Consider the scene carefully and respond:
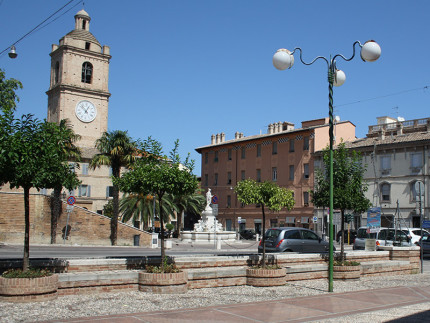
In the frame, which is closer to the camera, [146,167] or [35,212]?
[146,167]

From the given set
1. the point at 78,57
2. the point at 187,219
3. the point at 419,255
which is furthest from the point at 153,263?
the point at 187,219

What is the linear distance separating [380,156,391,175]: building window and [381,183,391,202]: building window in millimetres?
1195

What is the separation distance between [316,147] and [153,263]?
4569 centimetres

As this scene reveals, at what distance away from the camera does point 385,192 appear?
1945 inches

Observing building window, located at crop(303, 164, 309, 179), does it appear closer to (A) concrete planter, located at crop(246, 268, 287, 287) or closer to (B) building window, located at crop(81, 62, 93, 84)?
(B) building window, located at crop(81, 62, 93, 84)

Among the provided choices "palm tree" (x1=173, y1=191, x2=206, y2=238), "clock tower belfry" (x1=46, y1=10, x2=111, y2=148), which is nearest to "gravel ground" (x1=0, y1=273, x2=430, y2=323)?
"palm tree" (x1=173, y1=191, x2=206, y2=238)

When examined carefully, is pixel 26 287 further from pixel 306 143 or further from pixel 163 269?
pixel 306 143

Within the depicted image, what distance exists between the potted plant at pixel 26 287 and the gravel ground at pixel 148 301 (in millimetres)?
158

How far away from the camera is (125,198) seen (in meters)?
50.8

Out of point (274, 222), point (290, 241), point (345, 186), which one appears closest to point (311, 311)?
point (345, 186)

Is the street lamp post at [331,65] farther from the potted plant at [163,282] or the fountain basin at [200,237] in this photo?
the fountain basin at [200,237]

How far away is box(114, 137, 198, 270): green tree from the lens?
12.1 metres

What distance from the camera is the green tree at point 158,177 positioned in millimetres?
12117

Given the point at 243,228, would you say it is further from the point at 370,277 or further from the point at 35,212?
the point at 370,277
